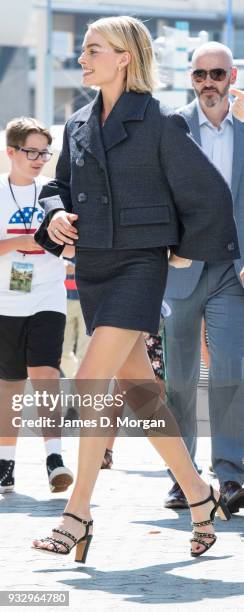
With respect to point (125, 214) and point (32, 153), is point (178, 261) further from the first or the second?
point (32, 153)

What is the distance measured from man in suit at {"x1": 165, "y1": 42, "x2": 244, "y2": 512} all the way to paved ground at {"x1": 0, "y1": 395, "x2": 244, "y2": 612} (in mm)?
351

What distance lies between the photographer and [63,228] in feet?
18.1

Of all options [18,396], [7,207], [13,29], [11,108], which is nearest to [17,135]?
[7,207]

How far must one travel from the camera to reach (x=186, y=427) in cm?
712

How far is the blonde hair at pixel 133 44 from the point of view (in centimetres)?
553

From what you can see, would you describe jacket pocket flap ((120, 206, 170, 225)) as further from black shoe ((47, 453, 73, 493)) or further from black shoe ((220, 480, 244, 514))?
black shoe ((47, 453, 73, 493))

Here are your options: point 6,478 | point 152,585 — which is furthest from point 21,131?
point 152,585

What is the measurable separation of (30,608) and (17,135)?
10.9 ft

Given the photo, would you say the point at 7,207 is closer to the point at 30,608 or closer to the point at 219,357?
the point at 219,357

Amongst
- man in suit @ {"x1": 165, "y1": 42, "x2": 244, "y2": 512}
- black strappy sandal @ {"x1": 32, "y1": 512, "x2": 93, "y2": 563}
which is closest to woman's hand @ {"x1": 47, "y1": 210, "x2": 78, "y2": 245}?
black strappy sandal @ {"x1": 32, "y1": 512, "x2": 93, "y2": 563}

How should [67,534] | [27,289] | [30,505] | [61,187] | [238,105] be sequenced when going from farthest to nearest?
[27,289], [30,505], [238,105], [61,187], [67,534]

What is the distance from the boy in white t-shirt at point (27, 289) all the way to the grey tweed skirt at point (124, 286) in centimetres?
176

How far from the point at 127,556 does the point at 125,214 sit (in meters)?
1.24

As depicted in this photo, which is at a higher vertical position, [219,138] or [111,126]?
[111,126]
